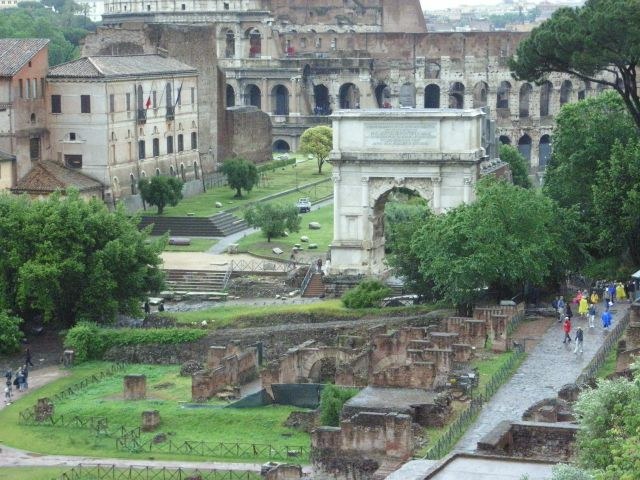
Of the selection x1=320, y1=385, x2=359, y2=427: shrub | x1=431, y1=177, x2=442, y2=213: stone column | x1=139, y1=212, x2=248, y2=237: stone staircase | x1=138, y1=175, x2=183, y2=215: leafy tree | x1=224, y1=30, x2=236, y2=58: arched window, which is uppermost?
x1=224, y1=30, x2=236, y2=58: arched window

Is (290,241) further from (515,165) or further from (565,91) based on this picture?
(565,91)

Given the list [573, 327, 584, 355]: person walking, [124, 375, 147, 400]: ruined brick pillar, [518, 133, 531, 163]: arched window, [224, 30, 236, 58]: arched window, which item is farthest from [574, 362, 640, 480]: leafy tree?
[224, 30, 236, 58]: arched window

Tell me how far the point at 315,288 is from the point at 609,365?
19796 millimetres

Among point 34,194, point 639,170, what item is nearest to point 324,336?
point 639,170

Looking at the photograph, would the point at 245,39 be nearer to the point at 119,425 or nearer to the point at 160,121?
the point at 160,121

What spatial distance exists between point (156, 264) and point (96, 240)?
7.08ft

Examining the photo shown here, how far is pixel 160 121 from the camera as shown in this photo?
3211 inches

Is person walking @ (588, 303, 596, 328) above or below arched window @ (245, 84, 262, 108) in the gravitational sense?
below

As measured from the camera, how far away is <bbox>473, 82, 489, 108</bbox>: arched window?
132950 millimetres

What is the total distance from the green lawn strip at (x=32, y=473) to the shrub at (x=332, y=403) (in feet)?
20.6

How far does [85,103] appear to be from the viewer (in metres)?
74.7

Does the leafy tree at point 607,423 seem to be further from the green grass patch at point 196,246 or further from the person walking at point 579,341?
the green grass patch at point 196,246

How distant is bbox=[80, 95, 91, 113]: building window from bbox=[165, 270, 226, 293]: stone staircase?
1198 centimetres

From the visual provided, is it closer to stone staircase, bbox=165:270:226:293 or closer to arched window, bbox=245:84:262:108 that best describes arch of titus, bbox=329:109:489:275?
stone staircase, bbox=165:270:226:293
